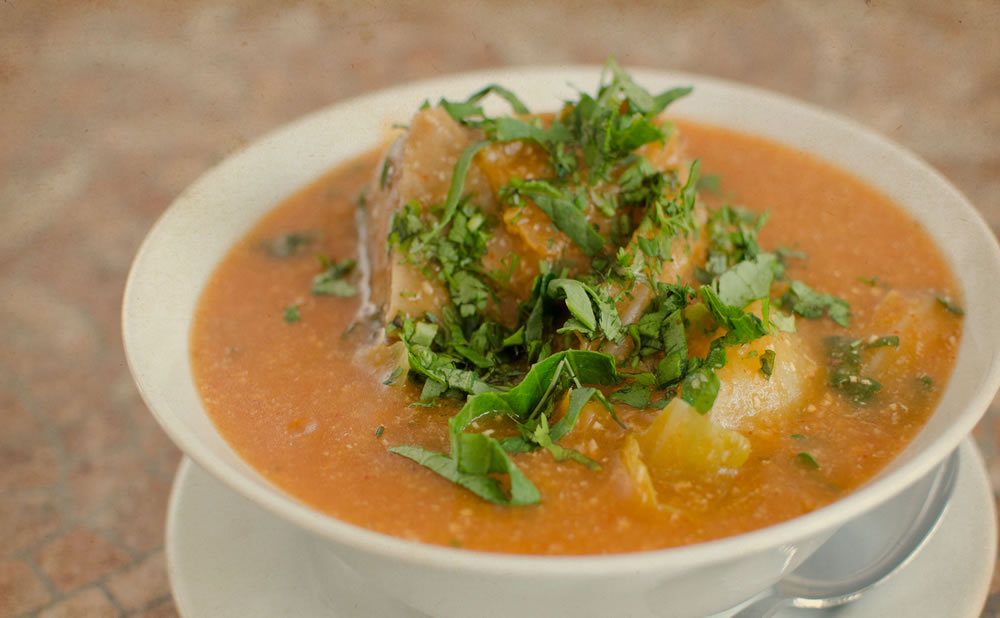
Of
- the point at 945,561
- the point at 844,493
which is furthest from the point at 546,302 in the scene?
the point at 945,561

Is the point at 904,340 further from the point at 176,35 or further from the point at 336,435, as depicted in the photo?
the point at 176,35

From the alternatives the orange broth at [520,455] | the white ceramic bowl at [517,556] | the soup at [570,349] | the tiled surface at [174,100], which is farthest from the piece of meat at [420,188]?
the tiled surface at [174,100]

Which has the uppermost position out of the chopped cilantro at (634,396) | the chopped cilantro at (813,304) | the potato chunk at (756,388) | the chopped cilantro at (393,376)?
the chopped cilantro at (813,304)

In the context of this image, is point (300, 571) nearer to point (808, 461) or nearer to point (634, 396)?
point (634, 396)

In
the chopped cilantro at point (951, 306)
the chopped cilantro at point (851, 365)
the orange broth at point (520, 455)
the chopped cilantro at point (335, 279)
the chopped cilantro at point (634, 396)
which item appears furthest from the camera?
the chopped cilantro at point (335, 279)

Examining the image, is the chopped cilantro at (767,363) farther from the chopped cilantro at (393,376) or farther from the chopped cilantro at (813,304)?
the chopped cilantro at (393,376)
